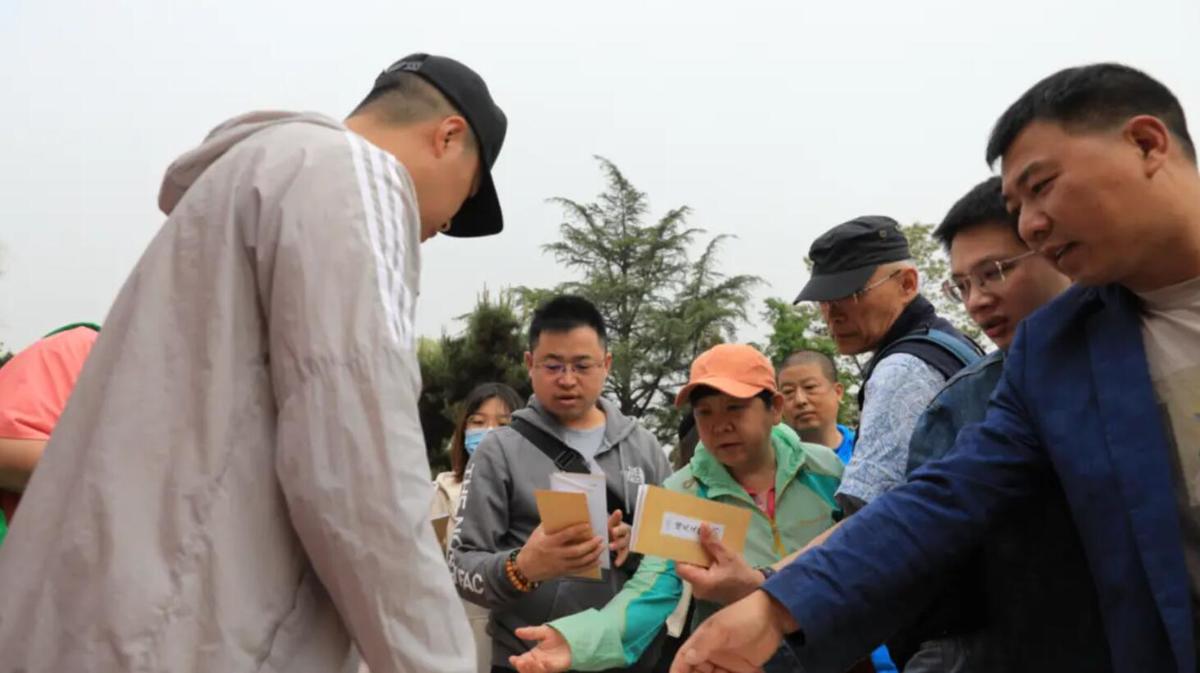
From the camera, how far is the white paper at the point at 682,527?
121 inches

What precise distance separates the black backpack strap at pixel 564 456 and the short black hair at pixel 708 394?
0.57 meters

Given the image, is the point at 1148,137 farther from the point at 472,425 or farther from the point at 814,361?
the point at 472,425

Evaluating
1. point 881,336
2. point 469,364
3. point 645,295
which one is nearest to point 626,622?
point 881,336

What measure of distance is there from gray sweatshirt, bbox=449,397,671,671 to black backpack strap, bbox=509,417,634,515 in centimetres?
2

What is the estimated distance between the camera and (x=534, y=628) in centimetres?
349

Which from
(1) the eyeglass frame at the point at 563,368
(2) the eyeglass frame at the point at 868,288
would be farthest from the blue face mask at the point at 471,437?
(2) the eyeglass frame at the point at 868,288

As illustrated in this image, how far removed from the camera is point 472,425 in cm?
675

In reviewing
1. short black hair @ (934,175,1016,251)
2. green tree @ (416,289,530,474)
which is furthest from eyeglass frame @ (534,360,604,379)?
green tree @ (416,289,530,474)

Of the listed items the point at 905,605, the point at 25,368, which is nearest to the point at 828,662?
the point at 905,605

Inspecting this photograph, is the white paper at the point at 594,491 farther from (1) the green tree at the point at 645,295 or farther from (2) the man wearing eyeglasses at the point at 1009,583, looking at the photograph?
(1) the green tree at the point at 645,295

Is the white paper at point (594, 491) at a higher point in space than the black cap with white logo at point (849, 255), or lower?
lower

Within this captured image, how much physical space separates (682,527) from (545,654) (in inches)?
27.3

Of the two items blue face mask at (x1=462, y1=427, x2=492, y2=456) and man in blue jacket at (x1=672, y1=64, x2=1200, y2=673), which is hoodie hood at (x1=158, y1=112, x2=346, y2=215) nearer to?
man in blue jacket at (x1=672, y1=64, x2=1200, y2=673)

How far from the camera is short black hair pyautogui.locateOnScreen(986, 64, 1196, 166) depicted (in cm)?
197
